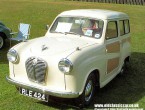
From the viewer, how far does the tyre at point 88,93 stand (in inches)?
231

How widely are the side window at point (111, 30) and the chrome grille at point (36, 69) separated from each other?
2.05m

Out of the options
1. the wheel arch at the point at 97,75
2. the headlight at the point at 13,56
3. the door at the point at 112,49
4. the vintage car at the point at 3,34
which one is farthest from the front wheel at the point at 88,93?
the vintage car at the point at 3,34

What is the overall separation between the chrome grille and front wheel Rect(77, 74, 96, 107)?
0.90 m

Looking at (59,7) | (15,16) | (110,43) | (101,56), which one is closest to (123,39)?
(110,43)

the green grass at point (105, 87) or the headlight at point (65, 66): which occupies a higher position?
the headlight at point (65, 66)

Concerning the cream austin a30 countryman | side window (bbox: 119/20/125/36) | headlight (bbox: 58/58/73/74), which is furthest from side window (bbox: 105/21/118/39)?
headlight (bbox: 58/58/73/74)

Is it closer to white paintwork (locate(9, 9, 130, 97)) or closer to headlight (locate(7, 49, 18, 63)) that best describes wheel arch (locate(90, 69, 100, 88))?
white paintwork (locate(9, 9, 130, 97))

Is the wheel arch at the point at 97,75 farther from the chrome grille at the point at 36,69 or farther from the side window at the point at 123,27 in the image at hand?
the side window at the point at 123,27

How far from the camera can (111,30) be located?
7250mm

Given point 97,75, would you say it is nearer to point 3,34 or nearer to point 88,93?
point 88,93

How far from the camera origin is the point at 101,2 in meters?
26.9

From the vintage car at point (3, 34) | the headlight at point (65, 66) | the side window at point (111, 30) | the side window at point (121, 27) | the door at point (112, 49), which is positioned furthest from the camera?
the vintage car at point (3, 34)

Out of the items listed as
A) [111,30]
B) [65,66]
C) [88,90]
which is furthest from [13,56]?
[111,30]

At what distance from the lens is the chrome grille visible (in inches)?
221
